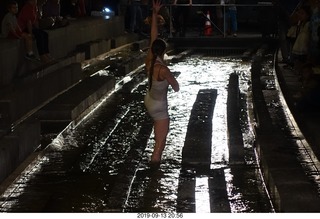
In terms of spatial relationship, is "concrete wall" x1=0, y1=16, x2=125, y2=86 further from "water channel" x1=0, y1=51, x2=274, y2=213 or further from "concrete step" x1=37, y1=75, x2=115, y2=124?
"water channel" x1=0, y1=51, x2=274, y2=213

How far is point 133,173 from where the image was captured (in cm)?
1090

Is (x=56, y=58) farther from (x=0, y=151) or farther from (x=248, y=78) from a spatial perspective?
(x=0, y=151)

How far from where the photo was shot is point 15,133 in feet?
36.9

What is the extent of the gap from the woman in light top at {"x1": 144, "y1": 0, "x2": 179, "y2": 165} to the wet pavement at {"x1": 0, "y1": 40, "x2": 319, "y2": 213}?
1.20 ft

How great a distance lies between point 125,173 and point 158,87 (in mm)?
1101

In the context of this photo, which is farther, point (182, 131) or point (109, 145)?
point (182, 131)

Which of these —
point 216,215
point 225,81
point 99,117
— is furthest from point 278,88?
point 216,215

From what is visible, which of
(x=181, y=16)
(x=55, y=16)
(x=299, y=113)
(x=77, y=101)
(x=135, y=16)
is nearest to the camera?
(x=299, y=113)

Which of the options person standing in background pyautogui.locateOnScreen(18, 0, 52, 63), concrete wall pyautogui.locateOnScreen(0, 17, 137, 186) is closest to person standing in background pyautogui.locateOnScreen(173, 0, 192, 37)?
concrete wall pyautogui.locateOnScreen(0, 17, 137, 186)

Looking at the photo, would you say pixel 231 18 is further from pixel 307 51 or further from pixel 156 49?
pixel 156 49

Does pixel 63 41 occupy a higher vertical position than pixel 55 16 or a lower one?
lower

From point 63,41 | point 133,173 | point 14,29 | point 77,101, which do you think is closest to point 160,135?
point 133,173

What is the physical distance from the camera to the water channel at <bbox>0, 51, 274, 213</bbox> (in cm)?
945

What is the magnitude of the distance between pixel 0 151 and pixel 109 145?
2573mm
